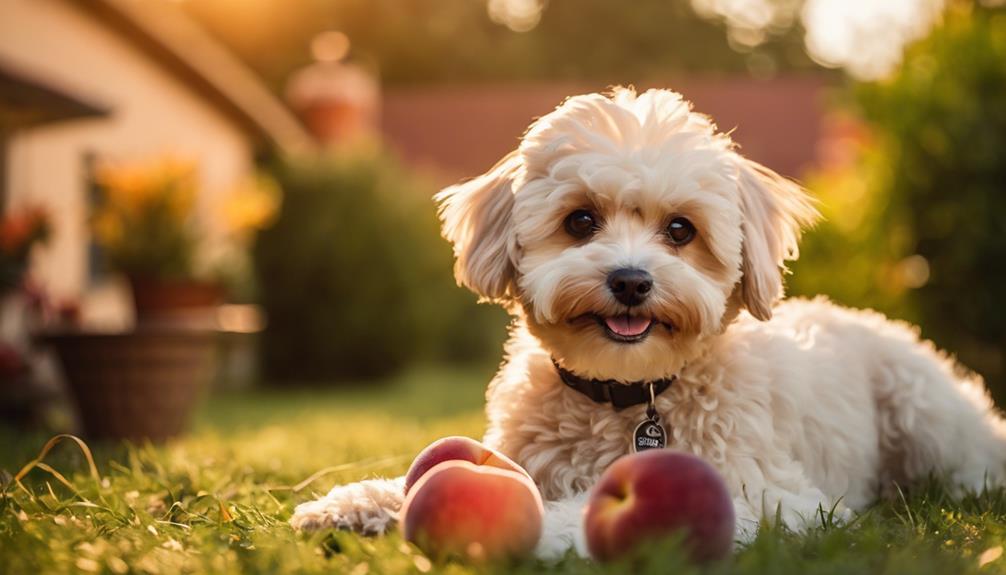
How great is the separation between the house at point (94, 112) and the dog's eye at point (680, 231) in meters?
5.51

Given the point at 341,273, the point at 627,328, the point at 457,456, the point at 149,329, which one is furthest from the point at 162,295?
the point at 341,273

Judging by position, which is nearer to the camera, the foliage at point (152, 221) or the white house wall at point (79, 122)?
the foliage at point (152, 221)

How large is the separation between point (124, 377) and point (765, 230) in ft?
16.5

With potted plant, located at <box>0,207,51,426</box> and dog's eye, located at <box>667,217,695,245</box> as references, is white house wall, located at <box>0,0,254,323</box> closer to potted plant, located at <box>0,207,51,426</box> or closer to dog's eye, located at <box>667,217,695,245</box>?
potted plant, located at <box>0,207,51,426</box>

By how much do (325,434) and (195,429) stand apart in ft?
6.04

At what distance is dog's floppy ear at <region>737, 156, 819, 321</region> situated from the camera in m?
3.85

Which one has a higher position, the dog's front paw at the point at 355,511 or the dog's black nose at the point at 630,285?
the dog's black nose at the point at 630,285

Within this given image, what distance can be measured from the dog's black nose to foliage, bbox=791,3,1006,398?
6.15 meters

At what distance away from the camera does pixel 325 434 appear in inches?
303

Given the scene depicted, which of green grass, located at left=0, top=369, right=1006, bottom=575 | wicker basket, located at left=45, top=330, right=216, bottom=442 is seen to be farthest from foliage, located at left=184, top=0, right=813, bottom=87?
green grass, located at left=0, top=369, right=1006, bottom=575

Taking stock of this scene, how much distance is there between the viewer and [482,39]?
40156mm

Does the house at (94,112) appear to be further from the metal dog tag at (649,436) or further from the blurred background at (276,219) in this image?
the metal dog tag at (649,436)

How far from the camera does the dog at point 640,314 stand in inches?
138

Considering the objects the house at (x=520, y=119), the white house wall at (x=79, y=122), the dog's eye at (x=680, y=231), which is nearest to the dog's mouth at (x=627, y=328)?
the dog's eye at (x=680, y=231)
